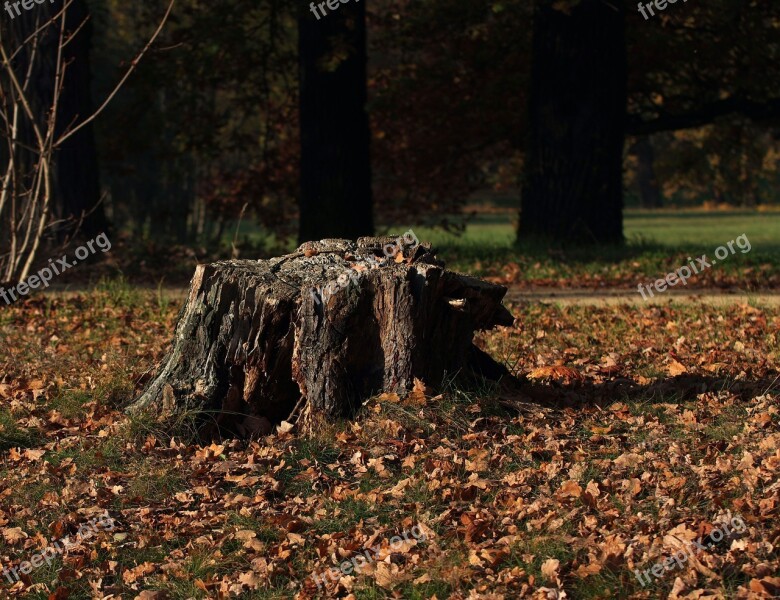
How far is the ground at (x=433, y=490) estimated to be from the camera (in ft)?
17.8

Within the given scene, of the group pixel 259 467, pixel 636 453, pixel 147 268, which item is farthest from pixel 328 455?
pixel 147 268

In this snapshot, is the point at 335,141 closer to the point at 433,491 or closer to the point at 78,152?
the point at 78,152

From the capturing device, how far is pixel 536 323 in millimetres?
10867

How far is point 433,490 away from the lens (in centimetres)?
628

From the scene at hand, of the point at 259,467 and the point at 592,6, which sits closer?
the point at 259,467

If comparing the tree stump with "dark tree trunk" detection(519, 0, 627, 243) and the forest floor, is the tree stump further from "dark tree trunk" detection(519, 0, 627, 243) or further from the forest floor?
"dark tree trunk" detection(519, 0, 627, 243)

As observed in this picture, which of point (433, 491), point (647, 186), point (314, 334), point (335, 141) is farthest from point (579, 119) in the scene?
point (647, 186)

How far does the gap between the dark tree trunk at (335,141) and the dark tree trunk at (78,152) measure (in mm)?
2970

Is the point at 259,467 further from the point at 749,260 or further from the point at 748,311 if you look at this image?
the point at 749,260

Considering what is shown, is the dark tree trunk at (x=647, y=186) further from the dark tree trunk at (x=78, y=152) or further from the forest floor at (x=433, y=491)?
the forest floor at (x=433, y=491)

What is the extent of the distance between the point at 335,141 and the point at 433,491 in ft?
33.4

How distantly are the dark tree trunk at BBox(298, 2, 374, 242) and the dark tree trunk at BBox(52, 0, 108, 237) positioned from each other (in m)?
2.97

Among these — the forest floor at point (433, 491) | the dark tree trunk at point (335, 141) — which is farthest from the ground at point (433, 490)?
the dark tree trunk at point (335, 141)

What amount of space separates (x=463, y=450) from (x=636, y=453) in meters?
0.97
